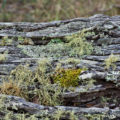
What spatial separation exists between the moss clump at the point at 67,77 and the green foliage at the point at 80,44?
0.36 meters

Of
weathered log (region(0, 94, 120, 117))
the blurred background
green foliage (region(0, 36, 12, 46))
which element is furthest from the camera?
the blurred background

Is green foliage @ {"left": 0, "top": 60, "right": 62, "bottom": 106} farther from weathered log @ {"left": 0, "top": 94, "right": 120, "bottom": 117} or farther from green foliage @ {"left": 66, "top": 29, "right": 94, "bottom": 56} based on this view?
green foliage @ {"left": 66, "top": 29, "right": 94, "bottom": 56}

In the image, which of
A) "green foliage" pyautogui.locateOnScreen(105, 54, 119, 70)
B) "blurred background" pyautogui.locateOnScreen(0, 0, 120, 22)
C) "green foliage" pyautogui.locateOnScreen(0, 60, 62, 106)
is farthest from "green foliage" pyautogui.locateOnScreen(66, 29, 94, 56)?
"blurred background" pyautogui.locateOnScreen(0, 0, 120, 22)

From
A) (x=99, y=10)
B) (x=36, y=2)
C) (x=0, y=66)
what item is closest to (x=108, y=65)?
(x=0, y=66)

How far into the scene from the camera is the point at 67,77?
2.91 meters

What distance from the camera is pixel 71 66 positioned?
119 inches

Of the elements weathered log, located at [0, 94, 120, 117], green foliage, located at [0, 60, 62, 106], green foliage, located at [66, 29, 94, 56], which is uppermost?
green foliage, located at [66, 29, 94, 56]

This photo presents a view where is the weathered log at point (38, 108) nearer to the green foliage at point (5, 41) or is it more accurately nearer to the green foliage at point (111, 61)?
the green foliage at point (111, 61)

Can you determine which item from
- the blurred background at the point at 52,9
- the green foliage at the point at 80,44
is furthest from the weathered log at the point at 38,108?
the blurred background at the point at 52,9

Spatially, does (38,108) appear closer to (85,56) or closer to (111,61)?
(85,56)

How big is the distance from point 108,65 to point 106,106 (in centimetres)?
50

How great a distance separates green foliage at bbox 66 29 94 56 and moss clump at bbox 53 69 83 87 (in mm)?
359

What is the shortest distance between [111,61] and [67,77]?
23.3 inches

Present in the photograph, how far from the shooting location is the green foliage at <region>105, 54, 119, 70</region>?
2.98 m
